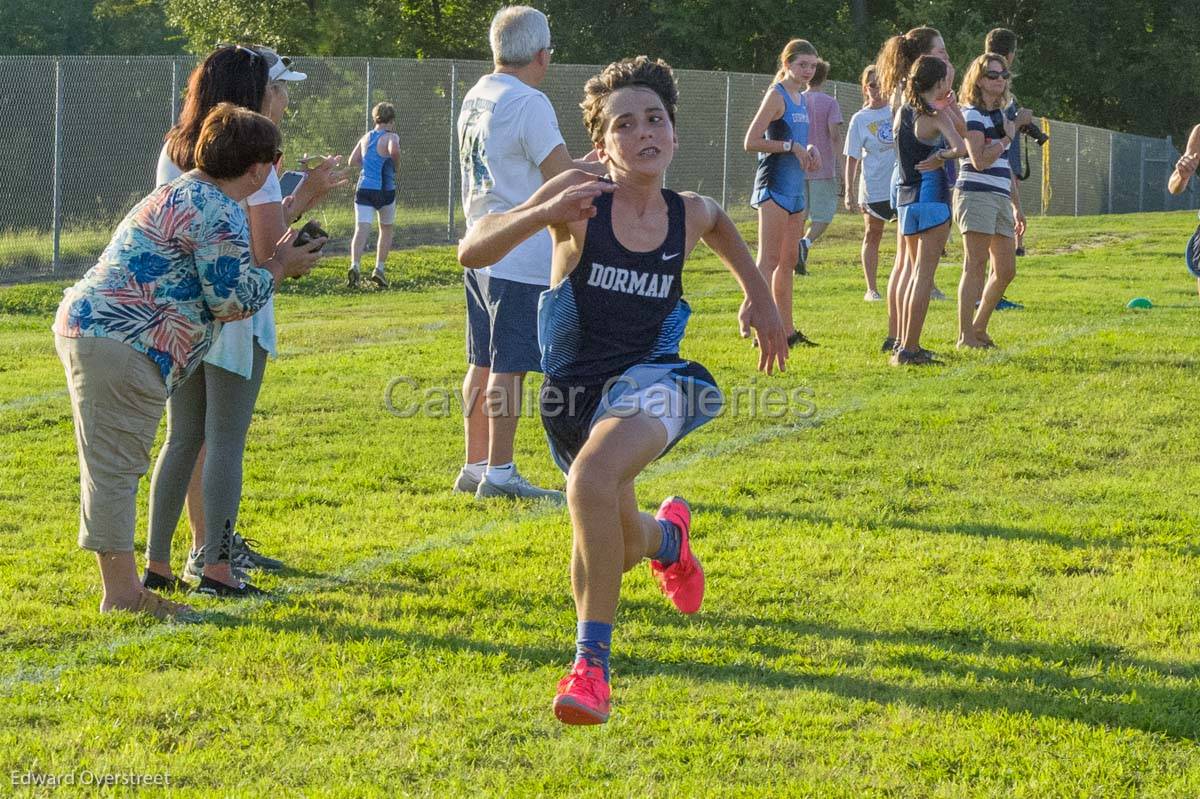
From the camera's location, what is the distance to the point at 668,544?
4941mm

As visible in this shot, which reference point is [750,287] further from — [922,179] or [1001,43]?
[1001,43]

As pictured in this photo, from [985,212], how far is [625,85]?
652 centimetres

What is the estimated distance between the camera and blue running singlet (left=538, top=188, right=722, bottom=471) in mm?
Answer: 4484

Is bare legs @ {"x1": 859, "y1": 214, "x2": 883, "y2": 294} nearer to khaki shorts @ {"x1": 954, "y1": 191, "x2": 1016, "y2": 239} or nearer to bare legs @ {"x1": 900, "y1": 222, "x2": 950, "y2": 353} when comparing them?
khaki shorts @ {"x1": 954, "y1": 191, "x2": 1016, "y2": 239}

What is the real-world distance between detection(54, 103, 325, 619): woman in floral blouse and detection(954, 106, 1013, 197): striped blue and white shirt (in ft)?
21.6

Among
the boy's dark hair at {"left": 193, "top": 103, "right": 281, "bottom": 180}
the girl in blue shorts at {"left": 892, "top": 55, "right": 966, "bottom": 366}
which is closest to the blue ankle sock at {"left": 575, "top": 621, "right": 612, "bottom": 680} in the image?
the boy's dark hair at {"left": 193, "top": 103, "right": 281, "bottom": 180}

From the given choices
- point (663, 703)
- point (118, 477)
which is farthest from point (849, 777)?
point (118, 477)

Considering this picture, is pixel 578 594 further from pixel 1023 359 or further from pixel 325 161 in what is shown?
pixel 1023 359

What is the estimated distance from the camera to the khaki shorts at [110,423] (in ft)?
15.8

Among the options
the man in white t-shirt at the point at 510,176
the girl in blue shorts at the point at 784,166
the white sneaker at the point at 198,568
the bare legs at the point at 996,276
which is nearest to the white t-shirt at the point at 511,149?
the man in white t-shirt at the point at 510,176

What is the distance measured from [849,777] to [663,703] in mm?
684

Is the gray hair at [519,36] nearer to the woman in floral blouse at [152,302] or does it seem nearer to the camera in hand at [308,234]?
the camera in hand at [308,234]

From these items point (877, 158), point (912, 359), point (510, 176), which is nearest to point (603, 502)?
point (510, 176)

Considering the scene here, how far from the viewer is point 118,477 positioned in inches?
195
